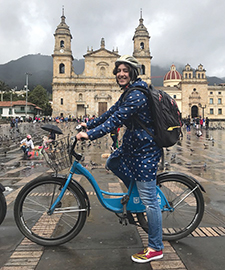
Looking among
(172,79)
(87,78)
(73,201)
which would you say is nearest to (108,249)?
(73,201)

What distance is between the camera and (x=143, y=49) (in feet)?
180

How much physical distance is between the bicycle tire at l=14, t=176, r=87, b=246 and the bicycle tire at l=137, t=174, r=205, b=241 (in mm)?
674

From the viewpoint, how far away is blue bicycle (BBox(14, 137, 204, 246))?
2.51 m

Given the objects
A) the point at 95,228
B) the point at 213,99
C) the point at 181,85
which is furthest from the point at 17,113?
the point at 95,228

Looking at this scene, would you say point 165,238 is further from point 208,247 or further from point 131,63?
point 131,63

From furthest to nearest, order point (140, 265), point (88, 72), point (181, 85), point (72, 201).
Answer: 1. point (181, 85)
2. point (88, 72)
3. point (72, 201)
4. point (140, 265)

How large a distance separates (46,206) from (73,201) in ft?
1.01

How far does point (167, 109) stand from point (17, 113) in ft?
192

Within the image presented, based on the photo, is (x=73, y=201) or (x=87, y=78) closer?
(x=73, y=201)

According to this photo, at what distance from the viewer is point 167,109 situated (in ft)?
7.54

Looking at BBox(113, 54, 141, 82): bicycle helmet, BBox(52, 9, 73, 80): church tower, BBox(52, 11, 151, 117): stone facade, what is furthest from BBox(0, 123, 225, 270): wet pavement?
BBox(52, 9, 73, 80): church tower

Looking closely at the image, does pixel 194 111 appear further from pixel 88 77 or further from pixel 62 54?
pixel 62 54

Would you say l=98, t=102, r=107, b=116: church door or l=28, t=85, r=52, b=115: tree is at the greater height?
l=28, t=85, r=52, b=115: tree

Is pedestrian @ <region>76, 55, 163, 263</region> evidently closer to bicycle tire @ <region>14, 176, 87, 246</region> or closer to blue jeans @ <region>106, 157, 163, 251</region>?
blue jeans @ <region>106, 157, 163, 251</region>
